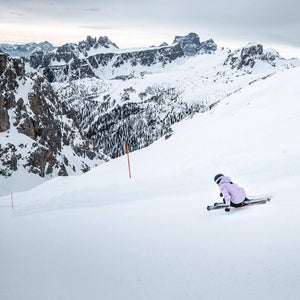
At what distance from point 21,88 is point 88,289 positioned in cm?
9615

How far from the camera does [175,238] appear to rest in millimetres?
6777

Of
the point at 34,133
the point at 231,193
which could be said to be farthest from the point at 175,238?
the point at 34,133

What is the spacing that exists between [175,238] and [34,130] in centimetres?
8802

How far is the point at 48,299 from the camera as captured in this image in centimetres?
523

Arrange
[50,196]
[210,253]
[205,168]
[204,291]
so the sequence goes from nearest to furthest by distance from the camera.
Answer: [204,291], [210,253], [205,168], [50,196]

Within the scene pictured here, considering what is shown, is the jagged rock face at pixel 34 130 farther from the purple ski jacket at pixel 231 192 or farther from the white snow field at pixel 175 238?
the purple ski jacket at pixel 231 192

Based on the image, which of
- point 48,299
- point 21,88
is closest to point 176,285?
point 48,299

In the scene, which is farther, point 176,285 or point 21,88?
point 21,88

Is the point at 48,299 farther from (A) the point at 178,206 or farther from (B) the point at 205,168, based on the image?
(B) the point at 205,168

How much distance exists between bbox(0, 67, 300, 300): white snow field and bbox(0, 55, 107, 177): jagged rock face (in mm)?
59567

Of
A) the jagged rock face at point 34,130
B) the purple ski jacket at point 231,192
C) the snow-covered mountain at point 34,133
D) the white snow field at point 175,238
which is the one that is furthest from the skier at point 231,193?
the jagged rock face at point 34,130

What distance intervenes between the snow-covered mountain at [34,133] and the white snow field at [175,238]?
186 feet

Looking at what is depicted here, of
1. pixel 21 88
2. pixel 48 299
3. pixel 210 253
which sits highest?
pixel 21 88

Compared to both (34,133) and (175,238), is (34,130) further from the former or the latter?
(175,238)
